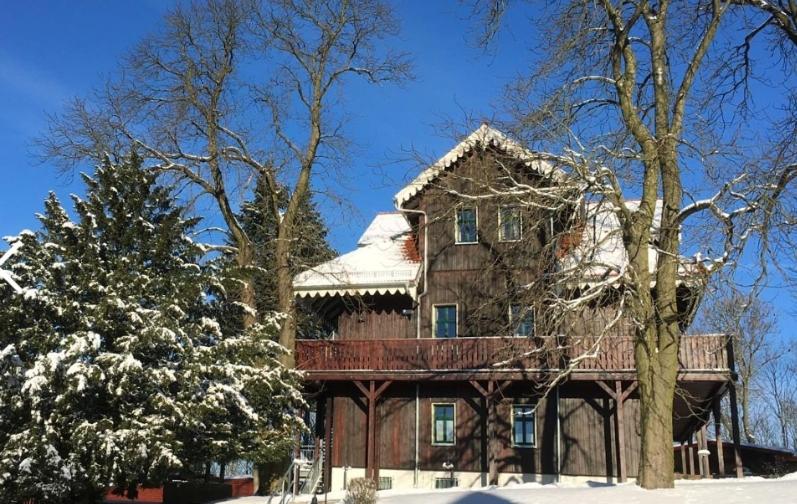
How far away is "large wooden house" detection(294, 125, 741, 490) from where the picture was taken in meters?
20.9

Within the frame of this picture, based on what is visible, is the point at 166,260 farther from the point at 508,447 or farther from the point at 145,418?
the point at 508,447

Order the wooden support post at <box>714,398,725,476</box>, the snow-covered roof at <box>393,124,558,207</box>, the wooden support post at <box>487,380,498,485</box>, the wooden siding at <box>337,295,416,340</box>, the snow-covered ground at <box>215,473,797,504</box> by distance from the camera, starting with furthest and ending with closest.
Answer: the wooden siding at <box>337,295,416,340</box> < the wooden support post at <box>487,380,498,485</box> < the wooden support post at <box>714,398,725,476</box> < the snow-covered roof at <box>393,124,558,207</box> < the snow-covered ground at <box>215,473,797,504</box>

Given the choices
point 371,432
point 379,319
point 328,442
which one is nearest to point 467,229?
point 379,319

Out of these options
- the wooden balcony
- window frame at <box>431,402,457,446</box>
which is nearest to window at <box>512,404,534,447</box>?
window frame at <box>431,402,457,446</box>

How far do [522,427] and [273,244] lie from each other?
10.1 metres

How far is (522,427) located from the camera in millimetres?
22438

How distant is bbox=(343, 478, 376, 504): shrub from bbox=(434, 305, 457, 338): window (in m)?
9.30

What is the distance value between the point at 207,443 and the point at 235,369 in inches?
72.0

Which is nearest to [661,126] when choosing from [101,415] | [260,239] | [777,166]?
[777,166]

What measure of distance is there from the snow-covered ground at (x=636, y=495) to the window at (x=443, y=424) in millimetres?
7138

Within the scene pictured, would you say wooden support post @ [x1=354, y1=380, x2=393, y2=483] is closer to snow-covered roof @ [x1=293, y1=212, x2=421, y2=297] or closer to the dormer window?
snow-covered roof @ [x1=293, y1=212, x2=421, y2=297]

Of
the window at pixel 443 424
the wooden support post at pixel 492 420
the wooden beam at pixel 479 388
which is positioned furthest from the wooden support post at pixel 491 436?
the window at pixel 443 424

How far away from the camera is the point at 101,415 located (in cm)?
1664

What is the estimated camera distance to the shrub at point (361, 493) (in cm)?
1412
